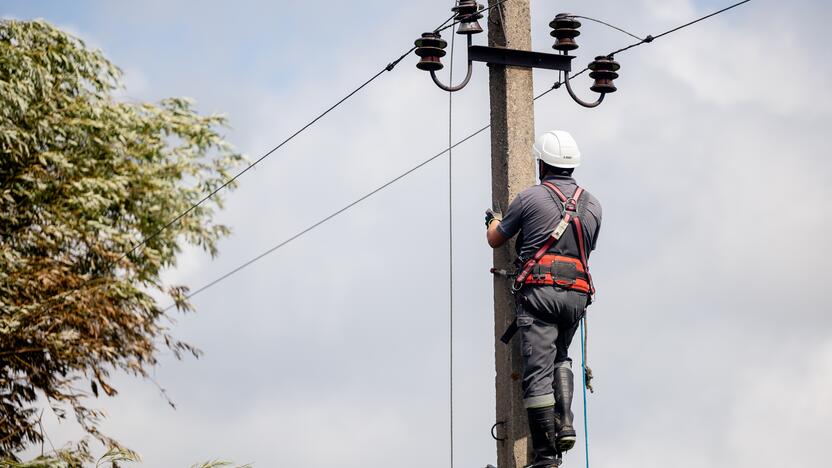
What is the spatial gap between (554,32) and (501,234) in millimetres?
1950

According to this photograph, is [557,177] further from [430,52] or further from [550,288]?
[430,52]

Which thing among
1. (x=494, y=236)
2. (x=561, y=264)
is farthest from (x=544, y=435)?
(x=494, y=236)

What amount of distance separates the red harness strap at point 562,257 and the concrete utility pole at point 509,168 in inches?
15.2

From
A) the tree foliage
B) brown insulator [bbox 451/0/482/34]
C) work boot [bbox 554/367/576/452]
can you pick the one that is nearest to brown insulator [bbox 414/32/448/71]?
brown insulator [bbox 451/0/482/34]

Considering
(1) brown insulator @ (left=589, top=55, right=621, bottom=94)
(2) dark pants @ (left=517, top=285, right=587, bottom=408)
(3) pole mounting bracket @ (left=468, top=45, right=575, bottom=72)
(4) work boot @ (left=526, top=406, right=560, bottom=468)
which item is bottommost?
(4) work boot @ (left=526, top=406, right=560, bottom=468)

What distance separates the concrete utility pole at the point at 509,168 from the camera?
970 cm

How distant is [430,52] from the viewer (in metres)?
10.3

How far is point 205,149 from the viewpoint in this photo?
27500 mm

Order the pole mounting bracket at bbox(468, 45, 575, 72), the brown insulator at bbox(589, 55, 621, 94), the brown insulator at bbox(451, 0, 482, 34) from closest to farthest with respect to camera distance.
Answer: the pole mounting bracket at bbox(468, 45, 575, 72), the brown insulator at bbox(451, 0, 482, 34), the brown insulator at bbox(589, 55, 621, 94)

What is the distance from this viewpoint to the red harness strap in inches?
369

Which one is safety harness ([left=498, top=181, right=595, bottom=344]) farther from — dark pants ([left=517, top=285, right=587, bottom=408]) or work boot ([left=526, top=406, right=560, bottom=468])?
work boot ([left=526, top=406, right=560, bottom=468])

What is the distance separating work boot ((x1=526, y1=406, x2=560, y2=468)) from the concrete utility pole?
0.87ft

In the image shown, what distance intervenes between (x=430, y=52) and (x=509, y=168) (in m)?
1.12

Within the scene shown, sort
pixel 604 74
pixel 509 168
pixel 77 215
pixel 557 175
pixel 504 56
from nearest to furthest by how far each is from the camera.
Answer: pixel 557 175 → pixel 509 168 → pixel 504 56 → pixel 604 74 → pixel 77 215
